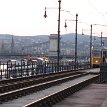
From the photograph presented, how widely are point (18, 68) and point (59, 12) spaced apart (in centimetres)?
1782

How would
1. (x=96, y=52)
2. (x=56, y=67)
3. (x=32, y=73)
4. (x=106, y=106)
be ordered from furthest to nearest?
(x=96, y=52) < (x=56, y=67) < (x=32, y=73) < (x=106, y=106)

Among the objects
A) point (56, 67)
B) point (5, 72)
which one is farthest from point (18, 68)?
point (56, 67)

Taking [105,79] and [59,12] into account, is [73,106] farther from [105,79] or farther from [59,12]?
[59,12]

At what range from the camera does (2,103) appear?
747 inches

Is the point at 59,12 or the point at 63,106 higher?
the point at 59,12

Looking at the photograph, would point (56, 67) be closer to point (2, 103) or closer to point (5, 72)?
point (5, 72)

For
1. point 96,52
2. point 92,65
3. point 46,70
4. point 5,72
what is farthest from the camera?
point 92,65

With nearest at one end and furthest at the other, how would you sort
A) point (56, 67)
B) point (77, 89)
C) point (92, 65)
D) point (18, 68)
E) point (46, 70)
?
point (77, 89) → point (18, 68) → point (46, 70) → point (56, 67) → point (92, 65)

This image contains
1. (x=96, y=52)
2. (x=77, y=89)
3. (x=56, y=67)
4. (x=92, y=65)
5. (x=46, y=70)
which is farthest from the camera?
(x=92, y=65)

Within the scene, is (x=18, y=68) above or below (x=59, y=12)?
below

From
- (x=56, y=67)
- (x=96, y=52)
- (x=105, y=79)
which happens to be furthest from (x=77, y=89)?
(x=96, y=52)

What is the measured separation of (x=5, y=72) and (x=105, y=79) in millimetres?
7689

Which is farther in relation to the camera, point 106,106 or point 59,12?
point 59,12

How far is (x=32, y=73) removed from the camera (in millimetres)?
45156
